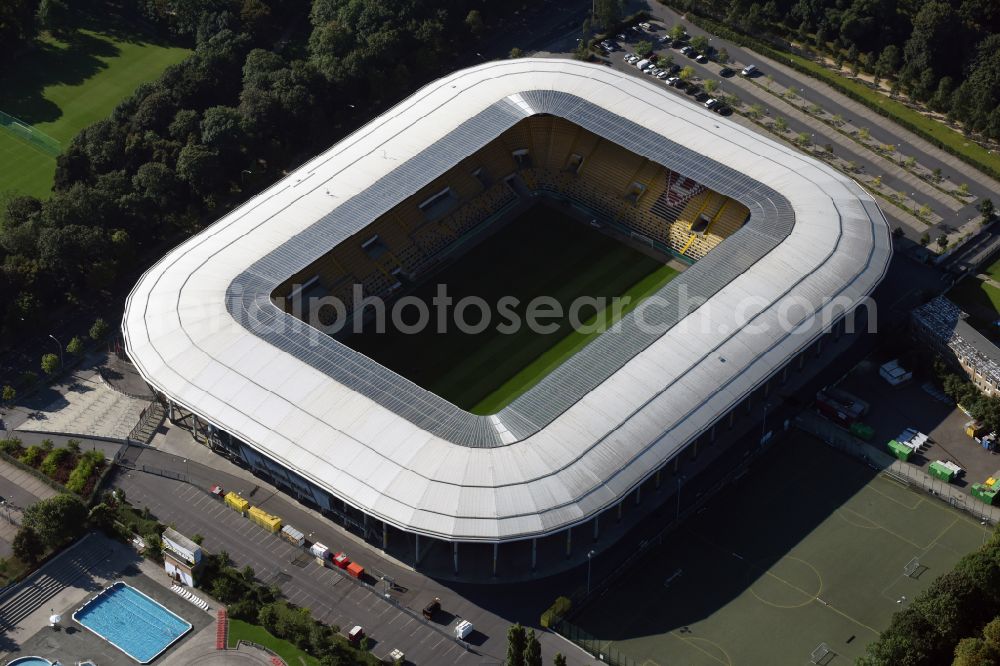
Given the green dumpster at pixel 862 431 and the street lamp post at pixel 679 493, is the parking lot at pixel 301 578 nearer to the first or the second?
the street lamp post at pixel 679 493

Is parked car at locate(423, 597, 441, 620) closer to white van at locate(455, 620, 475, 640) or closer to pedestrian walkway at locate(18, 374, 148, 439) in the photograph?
white van at locate(455, 620, 475, 640)

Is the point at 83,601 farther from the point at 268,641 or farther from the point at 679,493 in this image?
the point at 679,493

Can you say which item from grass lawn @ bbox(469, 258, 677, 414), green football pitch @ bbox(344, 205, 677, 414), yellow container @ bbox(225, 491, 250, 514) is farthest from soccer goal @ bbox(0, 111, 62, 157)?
grass lawn @ bbox(469, 258, 677, 414)

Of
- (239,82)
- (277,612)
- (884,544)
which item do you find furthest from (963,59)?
(277,612)

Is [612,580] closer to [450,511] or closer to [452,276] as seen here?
[450,511]

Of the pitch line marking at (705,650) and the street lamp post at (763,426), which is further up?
the street lamp post at (763,426)

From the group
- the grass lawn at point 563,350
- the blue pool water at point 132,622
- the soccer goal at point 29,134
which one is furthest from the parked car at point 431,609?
the soccer goal at point 29,134

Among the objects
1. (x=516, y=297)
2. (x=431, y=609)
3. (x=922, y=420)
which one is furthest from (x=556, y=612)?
(x=922, y=420)
